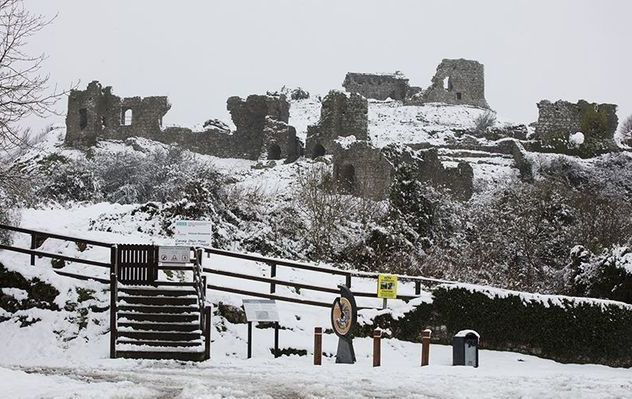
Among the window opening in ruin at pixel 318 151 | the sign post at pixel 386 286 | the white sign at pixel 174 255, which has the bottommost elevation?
the sign post at pixel 386 286

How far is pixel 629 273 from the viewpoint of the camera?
79.5 feet

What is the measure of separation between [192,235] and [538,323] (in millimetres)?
8472

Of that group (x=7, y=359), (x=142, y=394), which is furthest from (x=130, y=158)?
(x=142, y=394)

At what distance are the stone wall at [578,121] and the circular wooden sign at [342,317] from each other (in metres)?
39.7

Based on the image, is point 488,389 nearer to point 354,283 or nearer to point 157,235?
point 354,283

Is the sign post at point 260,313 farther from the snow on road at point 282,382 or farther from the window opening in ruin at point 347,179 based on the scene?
the window opening in ruin at point 347,179

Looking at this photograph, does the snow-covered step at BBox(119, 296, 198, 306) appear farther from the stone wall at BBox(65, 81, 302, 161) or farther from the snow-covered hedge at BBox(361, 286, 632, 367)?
the stone wall at BBox(65, 81, 302, 161)

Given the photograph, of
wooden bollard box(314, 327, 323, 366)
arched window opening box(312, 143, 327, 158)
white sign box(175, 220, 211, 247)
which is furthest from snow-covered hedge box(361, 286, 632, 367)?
arched window opening box(312, 143, 327, 158)

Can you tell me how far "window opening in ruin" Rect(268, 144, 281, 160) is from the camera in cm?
5409

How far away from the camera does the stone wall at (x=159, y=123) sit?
2229 inches

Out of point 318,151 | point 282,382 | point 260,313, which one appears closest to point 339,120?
point 318,151

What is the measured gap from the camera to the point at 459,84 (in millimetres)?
72188

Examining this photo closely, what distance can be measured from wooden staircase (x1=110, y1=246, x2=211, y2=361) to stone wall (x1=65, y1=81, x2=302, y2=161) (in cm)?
3596

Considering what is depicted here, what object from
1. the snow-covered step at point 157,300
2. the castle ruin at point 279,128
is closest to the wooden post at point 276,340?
the snow-covered step at point 157,300
